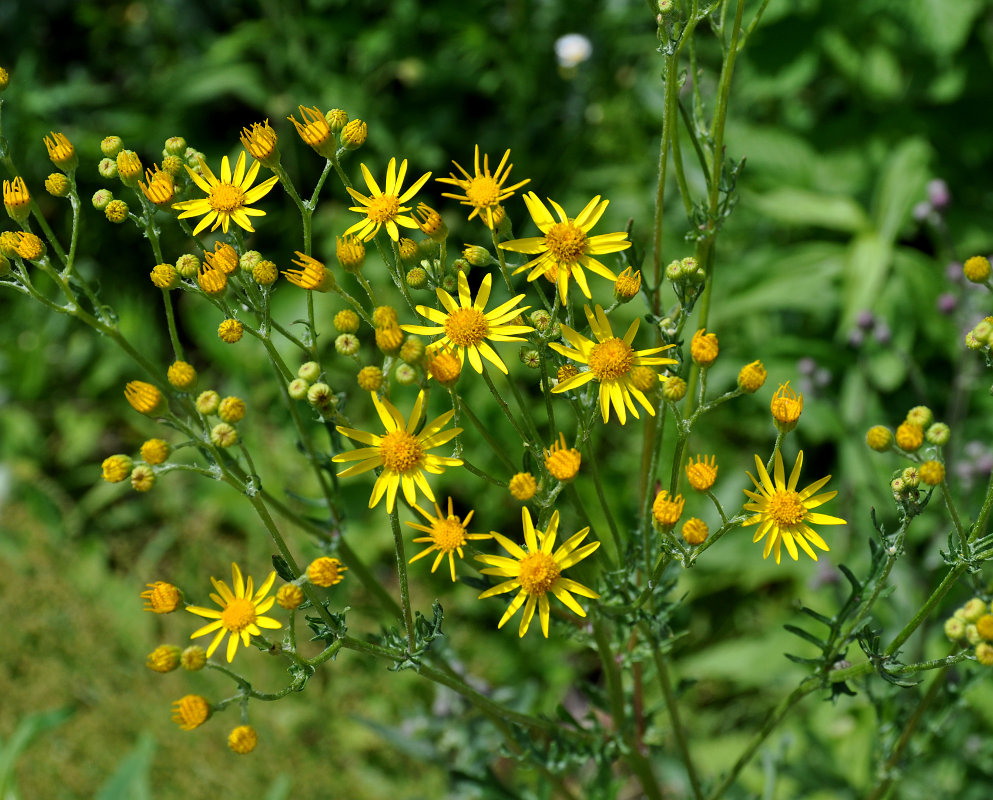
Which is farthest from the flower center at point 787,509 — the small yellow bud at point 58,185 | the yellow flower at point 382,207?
the small yellow bud at point 58,185

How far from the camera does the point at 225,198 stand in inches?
81.3

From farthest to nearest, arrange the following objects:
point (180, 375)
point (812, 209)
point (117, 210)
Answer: point (812, 209) < point (117, 210) < point (180, 375)

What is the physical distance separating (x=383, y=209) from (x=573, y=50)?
13.5 feet

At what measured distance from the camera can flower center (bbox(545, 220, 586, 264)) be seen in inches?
76.1

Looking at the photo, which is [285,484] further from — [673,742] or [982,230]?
[982,230]

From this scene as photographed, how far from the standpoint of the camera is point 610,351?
186cm

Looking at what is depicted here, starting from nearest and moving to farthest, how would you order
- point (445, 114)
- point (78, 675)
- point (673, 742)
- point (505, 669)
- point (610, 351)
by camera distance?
point (610, 351), point (673, 742), point (505, 669), point (78, 675), point (445, 114)

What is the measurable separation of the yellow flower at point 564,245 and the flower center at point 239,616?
0.92 m

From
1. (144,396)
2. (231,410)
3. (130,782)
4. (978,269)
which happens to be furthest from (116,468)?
(130,782)

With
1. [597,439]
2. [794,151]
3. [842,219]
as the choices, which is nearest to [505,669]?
[597,439]

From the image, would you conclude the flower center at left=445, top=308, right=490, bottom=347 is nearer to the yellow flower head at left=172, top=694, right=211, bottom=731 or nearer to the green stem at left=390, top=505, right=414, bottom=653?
the green stem at left=390, top=505, right=414, bottom=653

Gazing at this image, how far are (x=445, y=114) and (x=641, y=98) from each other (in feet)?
4.26

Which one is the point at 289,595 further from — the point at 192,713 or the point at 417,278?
the point at 417,278

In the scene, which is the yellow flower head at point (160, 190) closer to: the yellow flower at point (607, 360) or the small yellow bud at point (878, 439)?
the yellow flower at point (607, 360)
